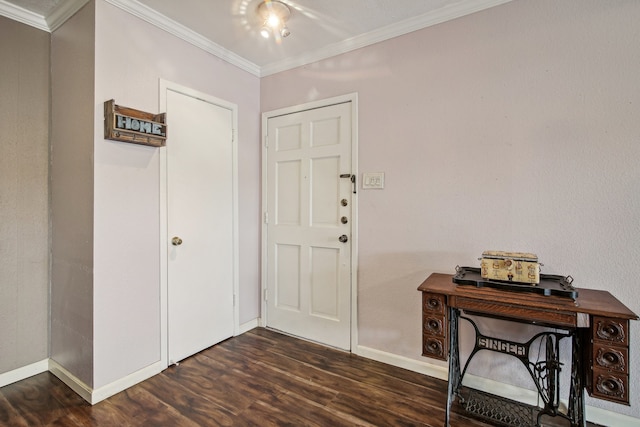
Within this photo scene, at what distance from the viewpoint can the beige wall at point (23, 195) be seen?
208cm

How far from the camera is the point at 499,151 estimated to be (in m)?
1.95

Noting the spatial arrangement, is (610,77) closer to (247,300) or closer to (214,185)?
(214,185)

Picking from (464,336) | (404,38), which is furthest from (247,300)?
(404,38)

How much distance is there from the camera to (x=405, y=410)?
1.80m

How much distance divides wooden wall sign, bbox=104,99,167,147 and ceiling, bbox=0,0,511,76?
0.69 metres

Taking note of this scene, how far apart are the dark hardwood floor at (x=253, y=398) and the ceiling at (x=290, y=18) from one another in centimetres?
253

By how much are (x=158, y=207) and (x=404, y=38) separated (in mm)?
2211

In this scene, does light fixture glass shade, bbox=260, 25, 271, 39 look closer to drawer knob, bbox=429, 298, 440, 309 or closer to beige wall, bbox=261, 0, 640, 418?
beige wall, bbox=261, 0, 640, 418

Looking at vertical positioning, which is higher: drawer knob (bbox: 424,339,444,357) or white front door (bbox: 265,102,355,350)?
white front door (bbox: 265,102,355,350)

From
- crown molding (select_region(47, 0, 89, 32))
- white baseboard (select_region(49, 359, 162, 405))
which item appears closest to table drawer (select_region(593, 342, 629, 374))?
white baseboard (select_region(49, 359, 162, 405))

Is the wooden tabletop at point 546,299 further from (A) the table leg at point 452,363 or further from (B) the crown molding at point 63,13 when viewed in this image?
(B) the crown molding at point 63,13

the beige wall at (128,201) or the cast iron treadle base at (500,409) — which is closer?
the cast iron treadle base at (500,409)

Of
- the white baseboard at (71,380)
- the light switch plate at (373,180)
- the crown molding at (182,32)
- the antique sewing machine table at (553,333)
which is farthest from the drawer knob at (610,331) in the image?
the crown molding at (182,32)

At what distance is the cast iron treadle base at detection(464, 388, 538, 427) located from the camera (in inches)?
66.8
